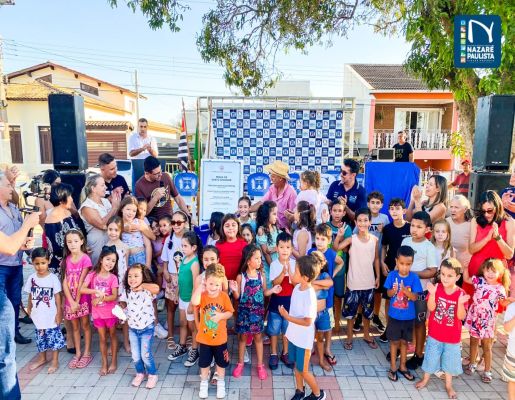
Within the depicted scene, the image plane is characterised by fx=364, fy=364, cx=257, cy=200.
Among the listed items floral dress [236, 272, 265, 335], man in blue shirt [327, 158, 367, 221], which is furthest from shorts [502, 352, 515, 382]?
man in blue shirt [327, 158, 367, 221]

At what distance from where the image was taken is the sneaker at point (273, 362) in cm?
364

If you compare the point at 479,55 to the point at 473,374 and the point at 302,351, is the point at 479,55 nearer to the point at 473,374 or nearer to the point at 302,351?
the point at 473,374

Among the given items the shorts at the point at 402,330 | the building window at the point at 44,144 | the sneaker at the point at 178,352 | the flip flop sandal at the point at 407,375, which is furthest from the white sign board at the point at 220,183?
the building window at the point at 44,144

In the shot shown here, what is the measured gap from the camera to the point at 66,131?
5.06m

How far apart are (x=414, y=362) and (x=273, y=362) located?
1.43 metres

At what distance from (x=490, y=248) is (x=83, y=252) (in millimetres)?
4151

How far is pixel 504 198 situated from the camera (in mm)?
4152

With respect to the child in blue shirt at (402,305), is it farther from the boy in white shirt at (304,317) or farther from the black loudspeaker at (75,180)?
the black loudspeaker at (75,180)

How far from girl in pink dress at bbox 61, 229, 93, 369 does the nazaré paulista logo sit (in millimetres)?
5960

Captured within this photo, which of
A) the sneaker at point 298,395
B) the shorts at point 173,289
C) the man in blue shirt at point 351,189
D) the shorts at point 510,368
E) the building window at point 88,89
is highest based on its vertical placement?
the building window at point 88,89

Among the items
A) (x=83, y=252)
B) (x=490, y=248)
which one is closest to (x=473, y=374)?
(x=490, y=248)

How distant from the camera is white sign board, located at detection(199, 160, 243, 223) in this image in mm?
6047

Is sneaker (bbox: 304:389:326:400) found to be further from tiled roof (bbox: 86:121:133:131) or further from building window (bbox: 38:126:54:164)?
tiled roof (bbox: 86:121:133:131)

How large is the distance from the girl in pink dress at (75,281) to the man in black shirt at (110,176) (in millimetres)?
1085
